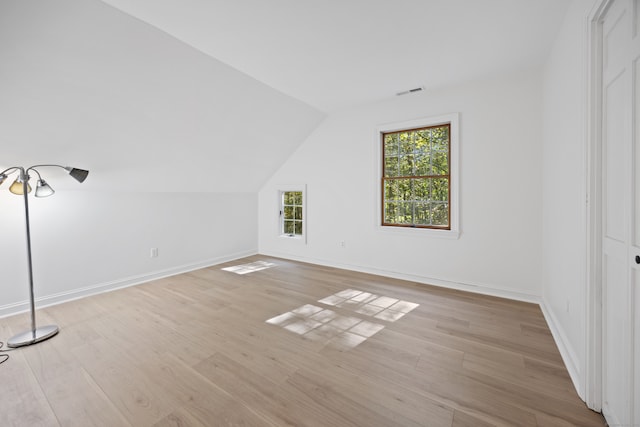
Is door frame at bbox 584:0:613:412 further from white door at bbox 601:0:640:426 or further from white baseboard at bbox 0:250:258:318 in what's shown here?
white baseboard at bbox 0:250:258:318

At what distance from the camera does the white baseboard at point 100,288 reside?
311cm

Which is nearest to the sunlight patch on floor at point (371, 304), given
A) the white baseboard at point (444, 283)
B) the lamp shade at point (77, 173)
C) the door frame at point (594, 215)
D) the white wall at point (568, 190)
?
the white baseboard at point (444, 283)

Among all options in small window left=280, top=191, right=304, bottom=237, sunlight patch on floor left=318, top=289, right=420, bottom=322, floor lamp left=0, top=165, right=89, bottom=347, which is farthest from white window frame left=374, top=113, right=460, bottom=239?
floor lamp left=0, top=165, right=89, bottom=347

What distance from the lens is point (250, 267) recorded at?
16.1 feet

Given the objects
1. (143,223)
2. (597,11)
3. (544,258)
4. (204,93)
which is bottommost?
(544,258)

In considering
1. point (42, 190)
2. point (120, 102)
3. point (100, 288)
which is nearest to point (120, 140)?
point (120, 102)

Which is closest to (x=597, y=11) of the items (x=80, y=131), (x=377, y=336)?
(x=377, y=336)

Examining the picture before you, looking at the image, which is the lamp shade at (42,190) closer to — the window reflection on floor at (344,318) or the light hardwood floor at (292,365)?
the light hardwood floor at (292,365)

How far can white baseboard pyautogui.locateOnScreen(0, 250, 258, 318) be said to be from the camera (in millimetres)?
3107

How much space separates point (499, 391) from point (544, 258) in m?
1.92

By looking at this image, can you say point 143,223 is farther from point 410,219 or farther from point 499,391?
point 499,391

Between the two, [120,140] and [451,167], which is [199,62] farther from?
[451,167]

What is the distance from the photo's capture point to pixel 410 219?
4.16 metres

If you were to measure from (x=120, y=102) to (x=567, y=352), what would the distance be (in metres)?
4.36
